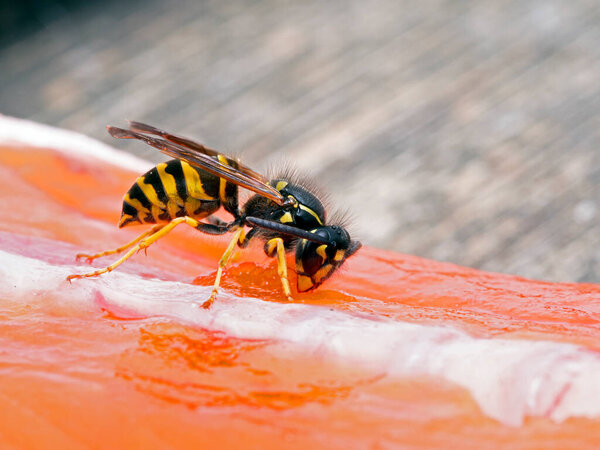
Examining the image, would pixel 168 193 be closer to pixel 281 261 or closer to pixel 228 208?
pixel 228 208

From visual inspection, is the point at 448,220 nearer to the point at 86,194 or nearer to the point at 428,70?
the point at 428,70

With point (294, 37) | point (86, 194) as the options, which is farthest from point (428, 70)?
point (86, 194)

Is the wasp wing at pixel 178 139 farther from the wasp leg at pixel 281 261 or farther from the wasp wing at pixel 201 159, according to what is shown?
the wasp leg at pixel 281 261

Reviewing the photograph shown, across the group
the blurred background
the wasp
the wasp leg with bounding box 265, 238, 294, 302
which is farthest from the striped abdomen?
the blurred background

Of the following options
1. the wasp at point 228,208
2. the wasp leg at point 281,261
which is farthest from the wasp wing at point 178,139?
the wasp leg at point 281,261

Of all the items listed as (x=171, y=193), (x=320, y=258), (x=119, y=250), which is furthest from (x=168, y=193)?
(x=320, y=258)

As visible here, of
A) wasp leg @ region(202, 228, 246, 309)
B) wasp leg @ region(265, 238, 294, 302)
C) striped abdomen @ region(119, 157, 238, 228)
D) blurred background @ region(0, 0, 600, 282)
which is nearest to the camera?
wasp leg @ region(202, 228, 246, 309)

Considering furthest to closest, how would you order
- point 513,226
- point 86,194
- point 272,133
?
point 272,133 < point 513,226 < point 86,194

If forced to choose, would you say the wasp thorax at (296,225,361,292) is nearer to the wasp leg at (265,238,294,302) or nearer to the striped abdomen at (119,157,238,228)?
the wasp leg at (265,238,294,302)

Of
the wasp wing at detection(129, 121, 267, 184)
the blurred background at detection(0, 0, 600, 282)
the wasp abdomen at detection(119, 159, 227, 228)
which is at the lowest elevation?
the wasp abdomen at detection(119, 159, 227, 228)
